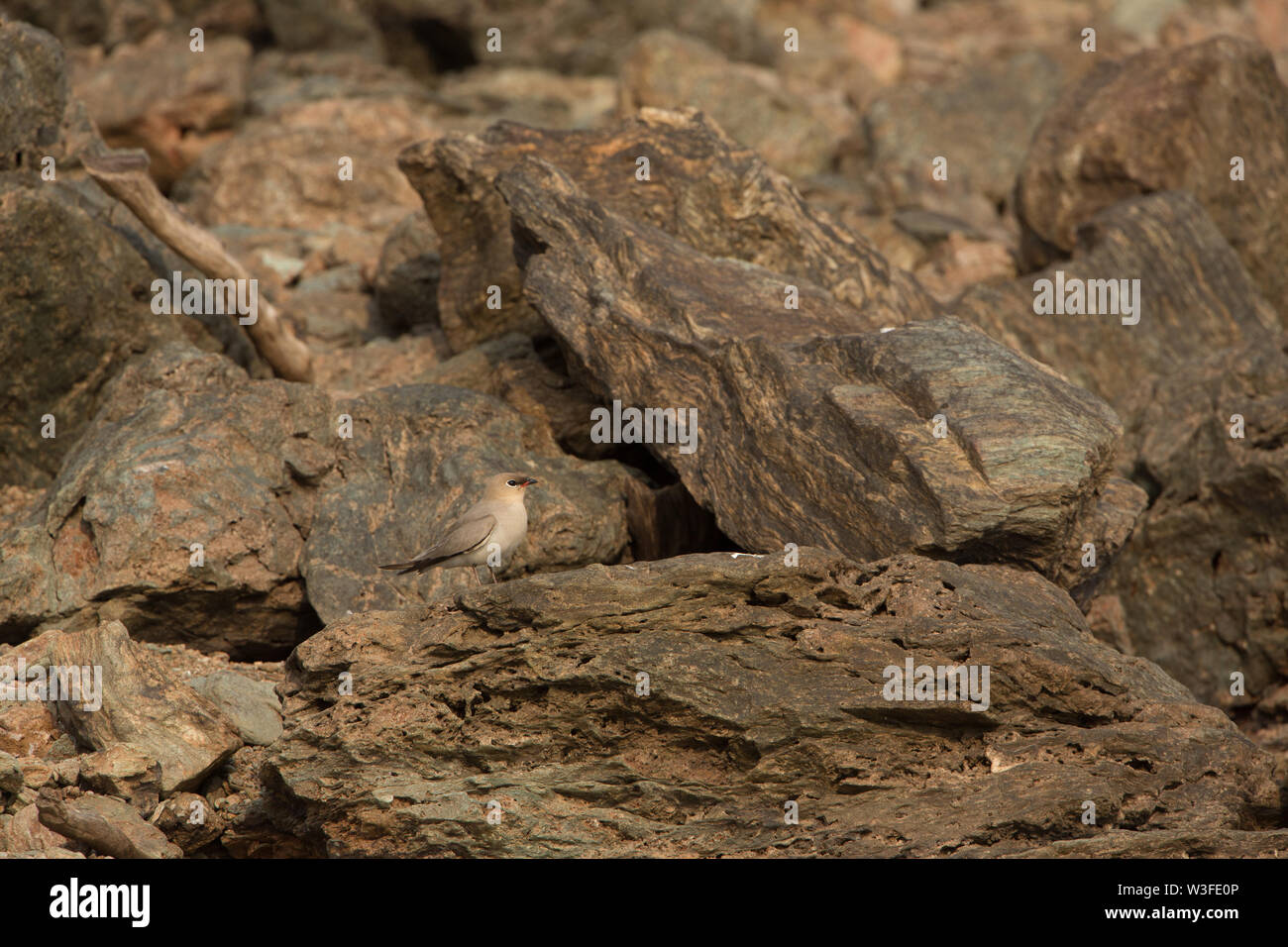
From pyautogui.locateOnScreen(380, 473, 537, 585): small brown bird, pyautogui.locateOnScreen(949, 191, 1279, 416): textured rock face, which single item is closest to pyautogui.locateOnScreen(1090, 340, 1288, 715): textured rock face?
pyautogui.locateOnScreen(949, 191, 1279, 416): textured rock face

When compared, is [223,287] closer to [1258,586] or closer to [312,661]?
[312,661]

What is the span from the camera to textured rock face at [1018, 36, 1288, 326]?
26578 millimetres

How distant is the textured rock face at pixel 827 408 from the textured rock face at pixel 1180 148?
11.6m

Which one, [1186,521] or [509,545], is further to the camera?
[1186,521]

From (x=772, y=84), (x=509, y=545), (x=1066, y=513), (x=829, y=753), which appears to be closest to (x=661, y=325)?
(x=509, y=545)

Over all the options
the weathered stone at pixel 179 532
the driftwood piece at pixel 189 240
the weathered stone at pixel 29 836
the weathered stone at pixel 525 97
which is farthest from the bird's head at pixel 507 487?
the weathered stone at pixel 525 97

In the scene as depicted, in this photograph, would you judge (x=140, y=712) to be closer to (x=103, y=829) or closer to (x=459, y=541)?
(x=103, y=829)

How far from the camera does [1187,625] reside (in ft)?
62.3

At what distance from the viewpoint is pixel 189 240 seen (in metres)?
20.3

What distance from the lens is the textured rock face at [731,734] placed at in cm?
1127

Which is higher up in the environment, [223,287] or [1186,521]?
[223,287]

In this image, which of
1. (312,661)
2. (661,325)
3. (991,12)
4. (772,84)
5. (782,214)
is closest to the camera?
(312,661)

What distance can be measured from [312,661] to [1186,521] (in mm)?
12380

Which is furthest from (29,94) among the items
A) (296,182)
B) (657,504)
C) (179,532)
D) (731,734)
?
(731,734)
